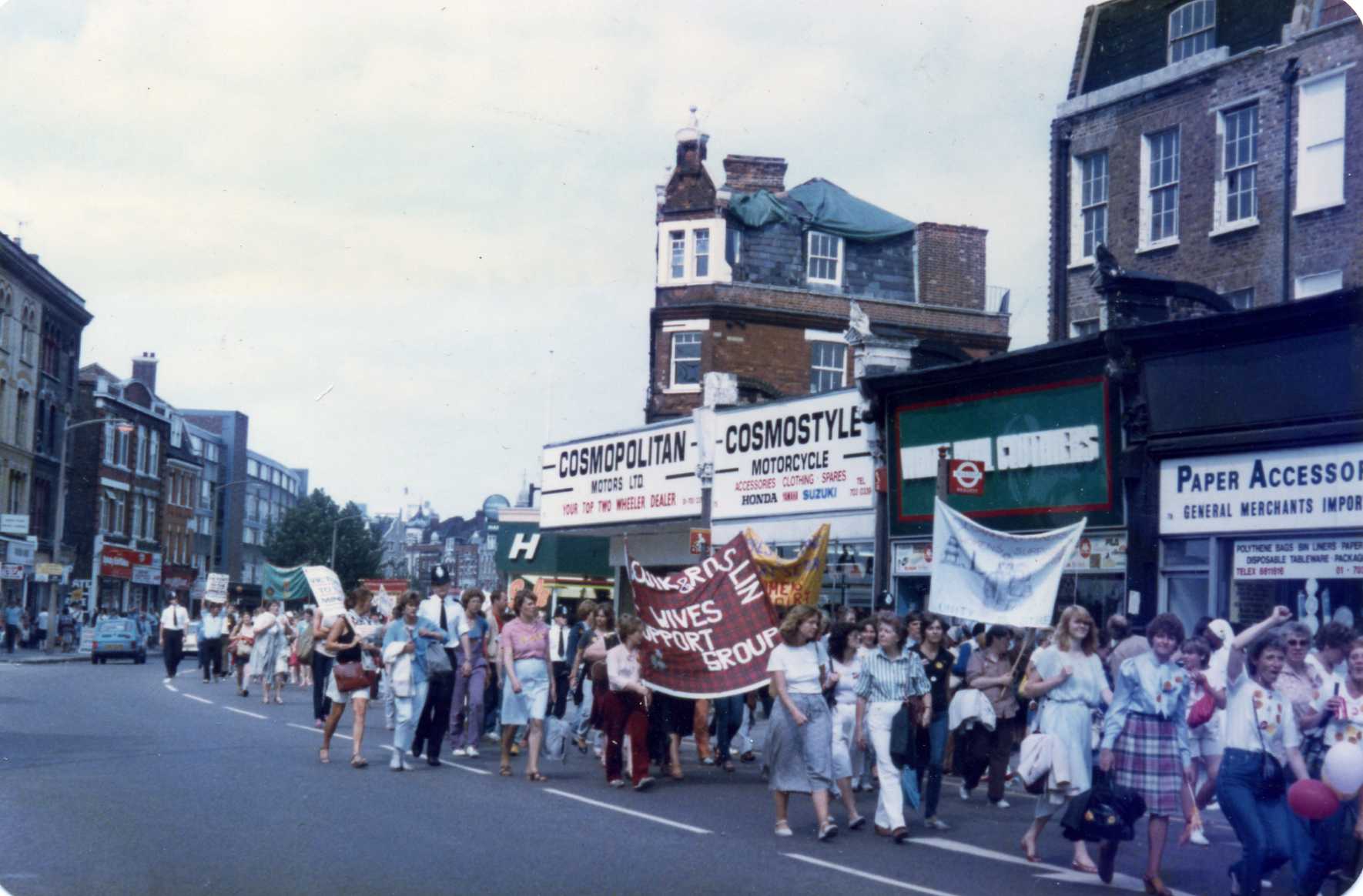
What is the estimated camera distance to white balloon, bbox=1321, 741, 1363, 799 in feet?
31.0

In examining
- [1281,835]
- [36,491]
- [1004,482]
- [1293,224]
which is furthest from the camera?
[36,491]

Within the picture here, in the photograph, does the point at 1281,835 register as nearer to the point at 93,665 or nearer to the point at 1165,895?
the point at 1165,895

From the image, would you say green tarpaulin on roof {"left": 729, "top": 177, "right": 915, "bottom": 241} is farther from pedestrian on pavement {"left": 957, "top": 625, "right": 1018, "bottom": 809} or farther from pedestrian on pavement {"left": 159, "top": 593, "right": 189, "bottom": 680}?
pedestrian on pavement {"left": 957, "top": 625, "right": 1018, "bottom": 809}

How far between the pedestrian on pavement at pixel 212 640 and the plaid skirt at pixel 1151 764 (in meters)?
27.7

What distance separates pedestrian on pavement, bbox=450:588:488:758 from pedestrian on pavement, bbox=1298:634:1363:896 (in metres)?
9.56

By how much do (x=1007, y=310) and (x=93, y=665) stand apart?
25.6m

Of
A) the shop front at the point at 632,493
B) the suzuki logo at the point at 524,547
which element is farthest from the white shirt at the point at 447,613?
the suzuki logo at the point at 524,547

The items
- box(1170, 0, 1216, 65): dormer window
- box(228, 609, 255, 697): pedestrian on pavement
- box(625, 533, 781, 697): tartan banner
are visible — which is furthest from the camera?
box(228, 609, 255, 697): pedestrian on pavement

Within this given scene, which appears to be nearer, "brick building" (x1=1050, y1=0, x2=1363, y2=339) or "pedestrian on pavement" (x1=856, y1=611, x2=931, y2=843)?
"pedestrian on pavement" (x1=856, y1=611, x2=931, y2=843)

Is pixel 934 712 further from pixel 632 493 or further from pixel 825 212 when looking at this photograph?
pixel 825 212

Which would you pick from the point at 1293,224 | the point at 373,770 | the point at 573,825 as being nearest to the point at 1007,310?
the point at 1293,224

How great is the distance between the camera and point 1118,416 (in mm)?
21547

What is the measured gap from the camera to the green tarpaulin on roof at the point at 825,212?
38094 mm

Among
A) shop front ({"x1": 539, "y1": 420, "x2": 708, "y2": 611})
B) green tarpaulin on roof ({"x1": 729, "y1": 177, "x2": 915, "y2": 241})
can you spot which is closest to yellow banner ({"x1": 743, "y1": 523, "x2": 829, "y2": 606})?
shop front ({"x1": 539, "y1": 420, "x2": 708, "y2": 611})
